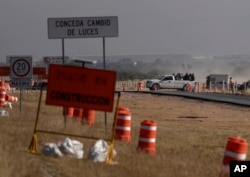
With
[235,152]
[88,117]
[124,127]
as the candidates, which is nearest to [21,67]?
[88,117]

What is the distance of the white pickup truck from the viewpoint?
76062mm

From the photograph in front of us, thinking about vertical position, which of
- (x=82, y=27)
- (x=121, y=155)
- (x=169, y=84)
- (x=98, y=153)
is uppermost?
(x=82, y=27)

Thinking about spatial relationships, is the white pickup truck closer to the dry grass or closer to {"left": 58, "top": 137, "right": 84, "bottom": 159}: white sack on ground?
the dry grass

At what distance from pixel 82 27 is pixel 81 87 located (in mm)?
6468

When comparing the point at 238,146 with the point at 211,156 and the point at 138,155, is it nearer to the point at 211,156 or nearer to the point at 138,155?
the point at 138,155

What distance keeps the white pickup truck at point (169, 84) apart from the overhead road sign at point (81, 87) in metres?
62.2

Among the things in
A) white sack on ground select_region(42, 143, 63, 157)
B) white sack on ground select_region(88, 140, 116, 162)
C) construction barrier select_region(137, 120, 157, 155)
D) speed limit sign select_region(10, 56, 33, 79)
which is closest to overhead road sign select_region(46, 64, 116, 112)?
white sack on ground select_region(88, 140, 116, 162)

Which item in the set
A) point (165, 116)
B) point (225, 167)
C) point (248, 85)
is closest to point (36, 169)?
point (225, 167)

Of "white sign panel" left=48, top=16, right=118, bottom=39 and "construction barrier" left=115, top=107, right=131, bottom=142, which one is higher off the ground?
"white sign panel" left=48, top=16, right=118, bottom=39

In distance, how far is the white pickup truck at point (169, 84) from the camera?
76.1 meters

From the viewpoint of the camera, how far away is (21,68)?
23.6 metres

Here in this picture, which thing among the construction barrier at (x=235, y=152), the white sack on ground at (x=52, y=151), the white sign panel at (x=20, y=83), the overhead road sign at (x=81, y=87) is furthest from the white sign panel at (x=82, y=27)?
the construction barrier at (x=235, y=152)

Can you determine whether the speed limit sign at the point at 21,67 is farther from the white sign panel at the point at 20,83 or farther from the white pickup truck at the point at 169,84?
the white pickup truck at the point at 169,84

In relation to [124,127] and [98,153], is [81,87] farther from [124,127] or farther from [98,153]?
[124,127]
